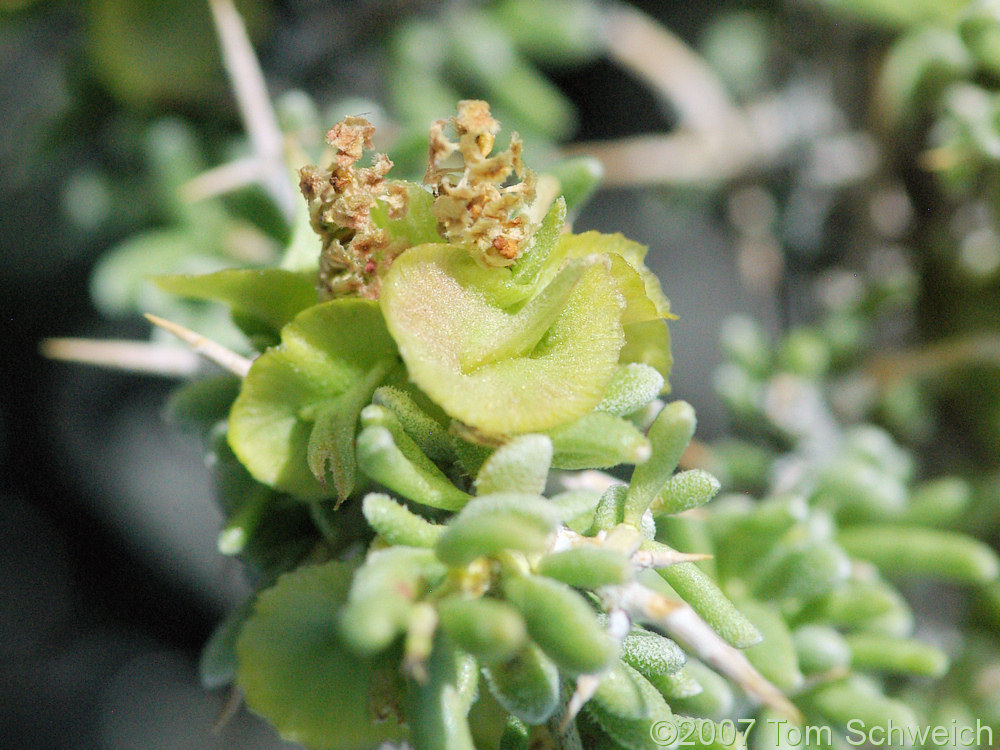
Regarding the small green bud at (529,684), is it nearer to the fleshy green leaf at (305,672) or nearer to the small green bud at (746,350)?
the fleshy green leaf at (305,672)

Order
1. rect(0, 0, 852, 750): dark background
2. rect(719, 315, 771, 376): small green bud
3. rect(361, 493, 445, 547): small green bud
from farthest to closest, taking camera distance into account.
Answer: rect(0, 0, 852, 750): dark background < rect(719, 315, 771, 376): small green bud < rect(361, 493, 445, 547): small green bud

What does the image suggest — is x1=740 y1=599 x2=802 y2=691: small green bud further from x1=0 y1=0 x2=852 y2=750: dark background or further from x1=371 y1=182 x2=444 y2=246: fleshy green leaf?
x1=0 y1=0 x2=852 y2=750: dark background

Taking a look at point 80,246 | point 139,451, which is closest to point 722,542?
point 80,246

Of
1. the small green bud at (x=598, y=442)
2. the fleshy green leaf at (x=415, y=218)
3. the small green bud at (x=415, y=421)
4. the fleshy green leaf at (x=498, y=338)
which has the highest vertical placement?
the fleshy green leaf at (x=415, y=218)

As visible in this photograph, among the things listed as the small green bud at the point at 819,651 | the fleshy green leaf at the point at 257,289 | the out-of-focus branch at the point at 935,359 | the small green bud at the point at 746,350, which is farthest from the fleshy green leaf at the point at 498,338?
the out-of-focus branch at the point at 935,359

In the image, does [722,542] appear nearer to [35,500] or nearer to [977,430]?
[977,430]

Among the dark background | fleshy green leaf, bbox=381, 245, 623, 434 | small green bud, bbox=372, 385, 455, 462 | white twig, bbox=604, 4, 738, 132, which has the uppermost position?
white twig, bbox=604, 4, 738, 132

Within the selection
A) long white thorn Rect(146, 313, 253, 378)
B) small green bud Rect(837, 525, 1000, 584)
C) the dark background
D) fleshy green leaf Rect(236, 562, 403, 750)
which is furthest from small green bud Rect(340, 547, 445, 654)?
the dark background

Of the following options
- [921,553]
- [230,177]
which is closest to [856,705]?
[921,553]
